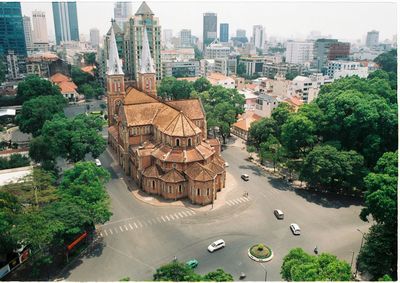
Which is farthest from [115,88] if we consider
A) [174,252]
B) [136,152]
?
[174,252]

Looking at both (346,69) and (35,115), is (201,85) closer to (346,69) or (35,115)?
(35,115)

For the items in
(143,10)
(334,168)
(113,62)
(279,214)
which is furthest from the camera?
(143,10)

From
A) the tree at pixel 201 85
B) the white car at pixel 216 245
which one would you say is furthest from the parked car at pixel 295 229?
the tree at pixel 201 85

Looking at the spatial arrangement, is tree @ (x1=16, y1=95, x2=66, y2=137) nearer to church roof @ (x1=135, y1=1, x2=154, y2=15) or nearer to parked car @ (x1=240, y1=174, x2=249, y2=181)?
parked car @ (x1=240, y1=174, x2=249, y2=181)

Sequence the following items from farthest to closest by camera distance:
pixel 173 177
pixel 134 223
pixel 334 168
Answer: pixel 334 168 < pixel 173 177 < pixel 134 223

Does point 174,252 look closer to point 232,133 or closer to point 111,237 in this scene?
point 111,237

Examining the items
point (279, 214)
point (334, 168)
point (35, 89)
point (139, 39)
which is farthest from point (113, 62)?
point (139, 39)

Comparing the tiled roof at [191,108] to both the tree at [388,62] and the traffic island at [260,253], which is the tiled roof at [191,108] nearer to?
the traffic island at [260,253]
